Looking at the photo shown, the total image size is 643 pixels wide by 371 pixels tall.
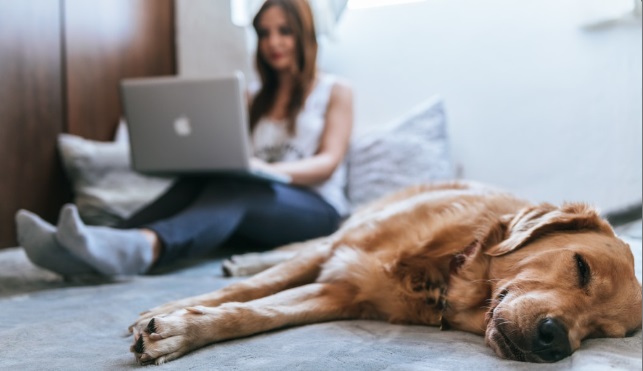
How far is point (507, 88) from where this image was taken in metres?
2.92

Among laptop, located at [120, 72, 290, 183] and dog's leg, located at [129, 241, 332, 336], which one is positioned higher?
laptop, located at [120, 72, 290, 183]

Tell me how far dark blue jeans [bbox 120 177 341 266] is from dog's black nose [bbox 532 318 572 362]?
4.30 feet

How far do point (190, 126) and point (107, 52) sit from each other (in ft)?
4.86

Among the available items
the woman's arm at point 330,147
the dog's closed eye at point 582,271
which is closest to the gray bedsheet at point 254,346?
the dog's closed eye at point 582,271

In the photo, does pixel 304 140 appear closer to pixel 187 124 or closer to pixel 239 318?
pixel 187 124

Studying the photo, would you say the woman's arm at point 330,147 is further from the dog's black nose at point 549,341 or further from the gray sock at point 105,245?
the dog's black nose at point 549,341

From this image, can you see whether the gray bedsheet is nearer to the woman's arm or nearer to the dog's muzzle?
the dog's muzzle

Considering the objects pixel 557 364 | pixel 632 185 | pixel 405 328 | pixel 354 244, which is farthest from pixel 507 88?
pixel 557 364

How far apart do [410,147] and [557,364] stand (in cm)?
193

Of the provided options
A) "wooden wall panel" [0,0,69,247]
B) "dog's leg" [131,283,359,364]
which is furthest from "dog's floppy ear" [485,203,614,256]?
"wooden wall panel" [0,0,69,247]

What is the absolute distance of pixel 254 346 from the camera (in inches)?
48.4

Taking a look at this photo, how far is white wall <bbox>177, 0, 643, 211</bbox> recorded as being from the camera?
7.79ft

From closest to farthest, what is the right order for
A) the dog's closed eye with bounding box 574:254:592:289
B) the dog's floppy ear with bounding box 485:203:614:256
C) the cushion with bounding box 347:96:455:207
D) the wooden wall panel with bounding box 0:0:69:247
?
the dog's closed eye with bounding box 574:254:592:289, the dog's floppy ear with bounding box 485:203:614:256, the wooden wall panel with bounding box 0:0:69:247, the cushion with bounding box 347:96:455:207

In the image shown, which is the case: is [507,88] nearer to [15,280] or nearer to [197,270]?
[197,270]
